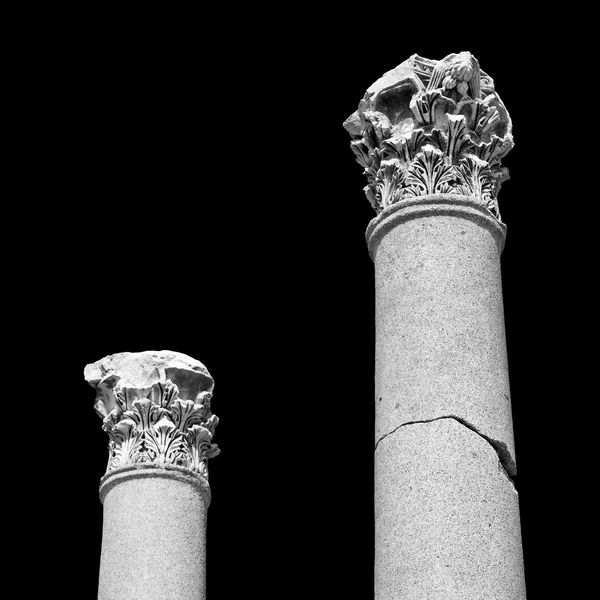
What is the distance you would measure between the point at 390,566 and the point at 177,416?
9.86 metres

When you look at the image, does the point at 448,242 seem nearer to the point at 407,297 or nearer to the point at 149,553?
the point at 407,297

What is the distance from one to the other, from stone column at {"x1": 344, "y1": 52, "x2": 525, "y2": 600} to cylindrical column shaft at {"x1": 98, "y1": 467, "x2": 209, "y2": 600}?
23.9 feet

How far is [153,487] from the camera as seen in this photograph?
74.6 ft

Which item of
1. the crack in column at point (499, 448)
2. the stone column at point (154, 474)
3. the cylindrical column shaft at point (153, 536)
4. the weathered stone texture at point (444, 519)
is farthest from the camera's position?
the stone column at point (154, 474)

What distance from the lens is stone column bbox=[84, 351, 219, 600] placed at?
22.0 m

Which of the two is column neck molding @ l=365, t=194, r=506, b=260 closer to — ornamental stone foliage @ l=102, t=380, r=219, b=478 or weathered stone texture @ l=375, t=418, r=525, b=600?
weathered stone texture @ l=375, t=418, r=525, b=600

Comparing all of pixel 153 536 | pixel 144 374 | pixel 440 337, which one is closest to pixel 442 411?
pixel 440 337

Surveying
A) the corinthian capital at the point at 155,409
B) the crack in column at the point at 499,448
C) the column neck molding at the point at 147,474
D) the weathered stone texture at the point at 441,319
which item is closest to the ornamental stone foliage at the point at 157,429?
the corinthian capital at the point at 155,409

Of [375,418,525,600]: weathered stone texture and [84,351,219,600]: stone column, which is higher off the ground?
[84,351,219,600]: stone column

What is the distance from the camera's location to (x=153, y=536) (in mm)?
22156

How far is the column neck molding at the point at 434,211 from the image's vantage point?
1655cm

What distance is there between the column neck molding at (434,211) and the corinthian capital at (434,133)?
0.52 feet

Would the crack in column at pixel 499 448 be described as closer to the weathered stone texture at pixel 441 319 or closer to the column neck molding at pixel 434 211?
the weathered stone texture at pixel 441 319

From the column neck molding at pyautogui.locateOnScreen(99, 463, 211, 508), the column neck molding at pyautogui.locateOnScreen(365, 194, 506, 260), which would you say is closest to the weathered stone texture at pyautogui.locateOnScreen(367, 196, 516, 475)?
the column neck molding at pyautogui.locateOnScreen(365, 194, 506, 260)
